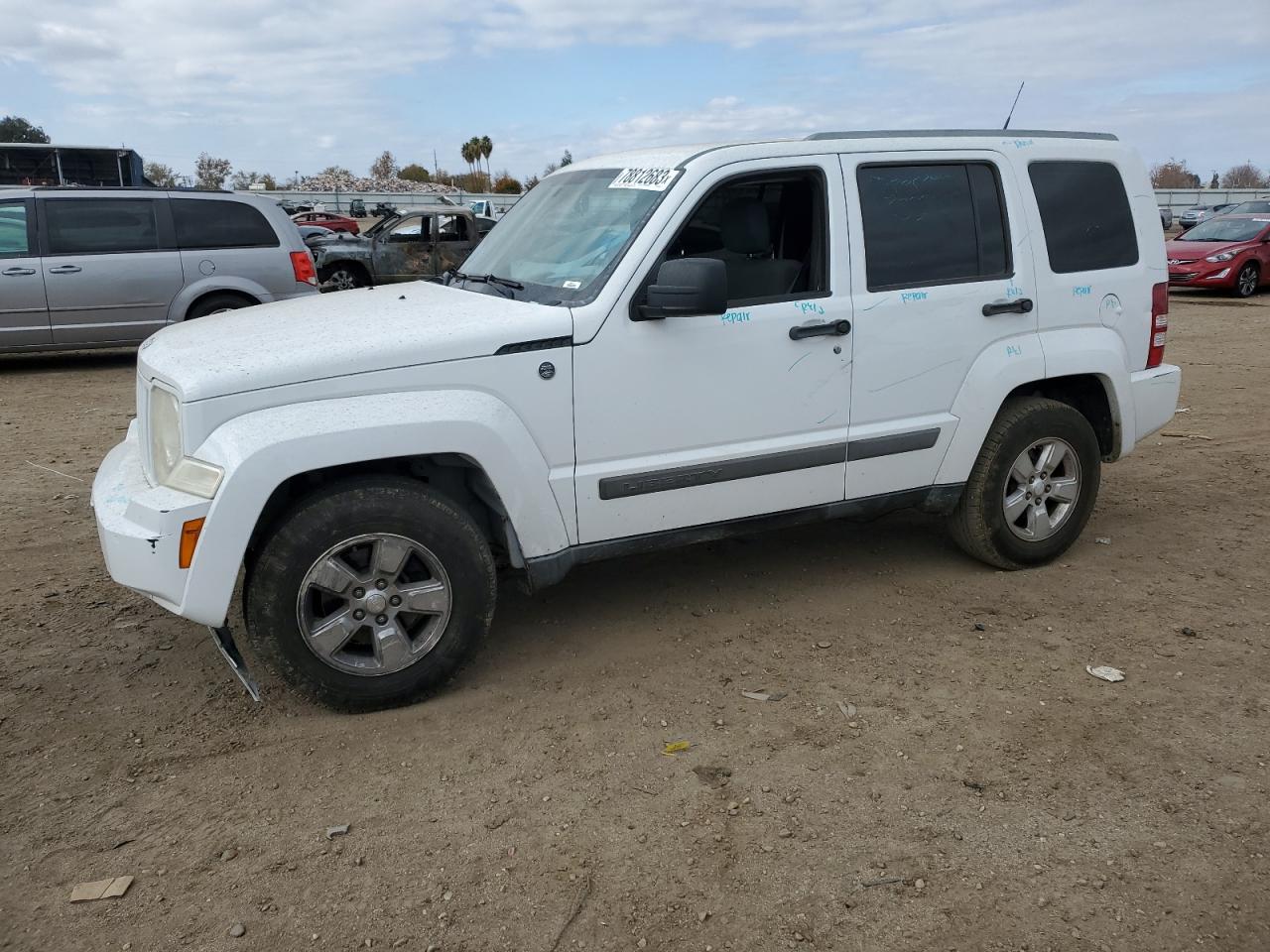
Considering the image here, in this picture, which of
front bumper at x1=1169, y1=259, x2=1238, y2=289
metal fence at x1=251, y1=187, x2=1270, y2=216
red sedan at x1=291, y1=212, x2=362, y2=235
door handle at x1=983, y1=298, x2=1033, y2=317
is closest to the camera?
door handle at x1=983, y1=298, x2=1033, y2=317

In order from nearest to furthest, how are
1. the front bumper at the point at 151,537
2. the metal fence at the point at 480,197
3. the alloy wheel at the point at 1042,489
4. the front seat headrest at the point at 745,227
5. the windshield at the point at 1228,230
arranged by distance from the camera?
the front bumper at the point at 151,537 → the front seat headrest at the point at 745,227 → the alloy wheel at the point at 1042,489 → the windshield at the point at 1228,230 → the metal fence at the point at 480,197

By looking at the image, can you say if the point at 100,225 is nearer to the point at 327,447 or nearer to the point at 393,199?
the point at 327,447

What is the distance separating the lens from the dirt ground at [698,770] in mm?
2768

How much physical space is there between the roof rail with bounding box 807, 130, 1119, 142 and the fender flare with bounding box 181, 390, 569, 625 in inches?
75.4

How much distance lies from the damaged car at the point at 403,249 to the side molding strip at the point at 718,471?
41.8ft

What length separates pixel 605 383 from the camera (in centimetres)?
389

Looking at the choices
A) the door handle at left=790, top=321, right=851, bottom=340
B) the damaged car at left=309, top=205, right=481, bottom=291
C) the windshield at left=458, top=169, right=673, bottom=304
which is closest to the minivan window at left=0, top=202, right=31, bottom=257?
the damaged car at left=309, top=205, right=481, bottom=291

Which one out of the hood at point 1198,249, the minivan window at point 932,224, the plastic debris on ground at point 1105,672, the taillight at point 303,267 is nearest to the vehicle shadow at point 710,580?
the plastic debris on ground at point 1105,672

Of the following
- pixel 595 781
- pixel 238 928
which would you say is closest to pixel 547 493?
pixel 595 781

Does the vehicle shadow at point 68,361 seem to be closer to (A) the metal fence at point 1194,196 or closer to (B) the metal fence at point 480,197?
(B) the metal fence at point 480,197

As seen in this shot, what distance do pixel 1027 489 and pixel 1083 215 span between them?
132cm

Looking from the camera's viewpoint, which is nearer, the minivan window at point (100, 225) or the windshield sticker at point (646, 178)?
the windshield sticker at point (646, 178)

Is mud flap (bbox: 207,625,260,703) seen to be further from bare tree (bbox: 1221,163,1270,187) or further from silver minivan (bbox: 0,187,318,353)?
bare tree (bbox: 1221,163,1270,187)

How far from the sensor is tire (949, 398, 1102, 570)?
4.84m
